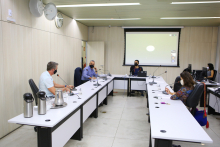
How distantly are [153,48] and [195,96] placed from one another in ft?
17.3

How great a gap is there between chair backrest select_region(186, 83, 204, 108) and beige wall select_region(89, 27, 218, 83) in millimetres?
4998

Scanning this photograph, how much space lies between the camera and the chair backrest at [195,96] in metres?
2.84

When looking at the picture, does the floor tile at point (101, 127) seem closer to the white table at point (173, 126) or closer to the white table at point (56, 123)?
the white table at point (56, 123)

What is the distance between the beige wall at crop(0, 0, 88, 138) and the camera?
321cm

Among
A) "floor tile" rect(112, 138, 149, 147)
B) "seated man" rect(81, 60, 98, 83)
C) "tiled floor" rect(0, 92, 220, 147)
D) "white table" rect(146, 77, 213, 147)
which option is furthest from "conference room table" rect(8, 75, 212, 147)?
"seated man" rect(81, 60, 98, 83)

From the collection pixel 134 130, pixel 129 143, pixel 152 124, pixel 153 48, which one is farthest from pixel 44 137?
pixel 153 48

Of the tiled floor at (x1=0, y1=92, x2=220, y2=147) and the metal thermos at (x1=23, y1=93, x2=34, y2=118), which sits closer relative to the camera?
the metal thermos at (x1=23, y1=93, x2=34, y2=118)

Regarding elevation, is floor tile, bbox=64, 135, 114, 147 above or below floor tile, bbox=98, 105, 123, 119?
below

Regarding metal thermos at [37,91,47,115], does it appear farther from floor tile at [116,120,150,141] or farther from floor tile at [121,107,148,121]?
floor tile at [121,107,148,121]

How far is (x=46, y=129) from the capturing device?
2.00 metres

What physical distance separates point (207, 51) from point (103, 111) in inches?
225

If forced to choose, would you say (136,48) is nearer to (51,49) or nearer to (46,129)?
(51,49)

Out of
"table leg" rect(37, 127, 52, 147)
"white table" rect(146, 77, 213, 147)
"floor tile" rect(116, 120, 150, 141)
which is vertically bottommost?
"floor tile" rect(116, 120, 150, 141)

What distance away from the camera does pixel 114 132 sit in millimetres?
3330
